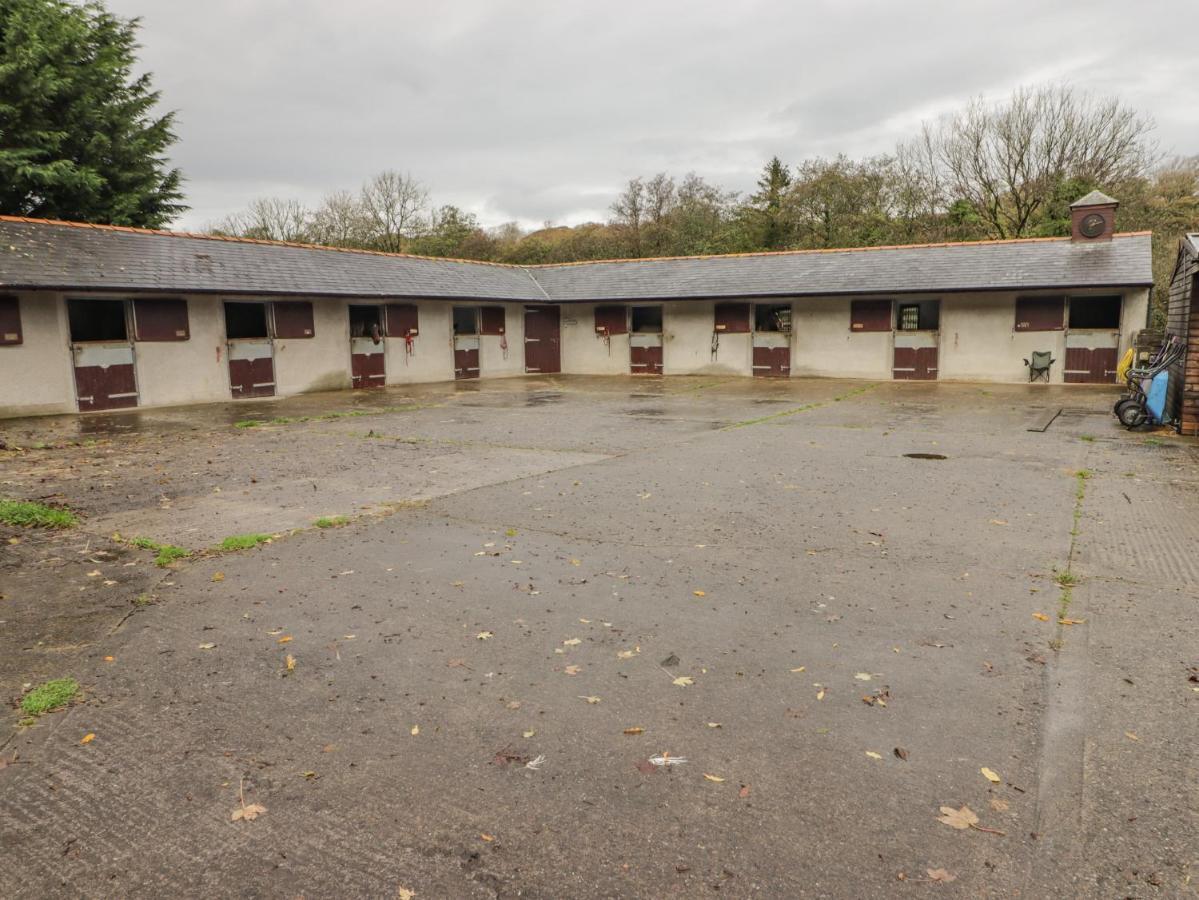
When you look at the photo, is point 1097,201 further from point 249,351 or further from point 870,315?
point 249,351

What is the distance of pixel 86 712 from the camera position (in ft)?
10.8

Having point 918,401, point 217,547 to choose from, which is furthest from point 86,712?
point 918,401

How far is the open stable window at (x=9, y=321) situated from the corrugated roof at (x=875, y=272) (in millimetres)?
15222

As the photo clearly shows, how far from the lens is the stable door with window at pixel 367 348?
2062cm

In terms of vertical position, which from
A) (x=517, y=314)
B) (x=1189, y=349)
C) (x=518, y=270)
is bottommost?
(x=1189, y=349)

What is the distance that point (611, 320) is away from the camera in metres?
25.8

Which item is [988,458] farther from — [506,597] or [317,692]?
[317,692]

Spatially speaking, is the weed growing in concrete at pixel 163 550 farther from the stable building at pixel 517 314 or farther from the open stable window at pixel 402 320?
the open stable window at pixel 402 320

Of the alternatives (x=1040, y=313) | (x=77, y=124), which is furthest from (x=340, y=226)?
(x=1040, y=313)

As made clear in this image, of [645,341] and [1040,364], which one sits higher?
[645,341]

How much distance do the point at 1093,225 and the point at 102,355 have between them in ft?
80.0

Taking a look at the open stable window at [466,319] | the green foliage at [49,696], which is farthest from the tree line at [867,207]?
the green foliage at [49,696]

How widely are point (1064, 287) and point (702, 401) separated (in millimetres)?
9999

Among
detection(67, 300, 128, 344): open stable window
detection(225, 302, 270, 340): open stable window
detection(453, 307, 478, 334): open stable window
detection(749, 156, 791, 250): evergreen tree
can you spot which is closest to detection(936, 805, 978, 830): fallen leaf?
detection(67, 300, 128, 344): open stable window
